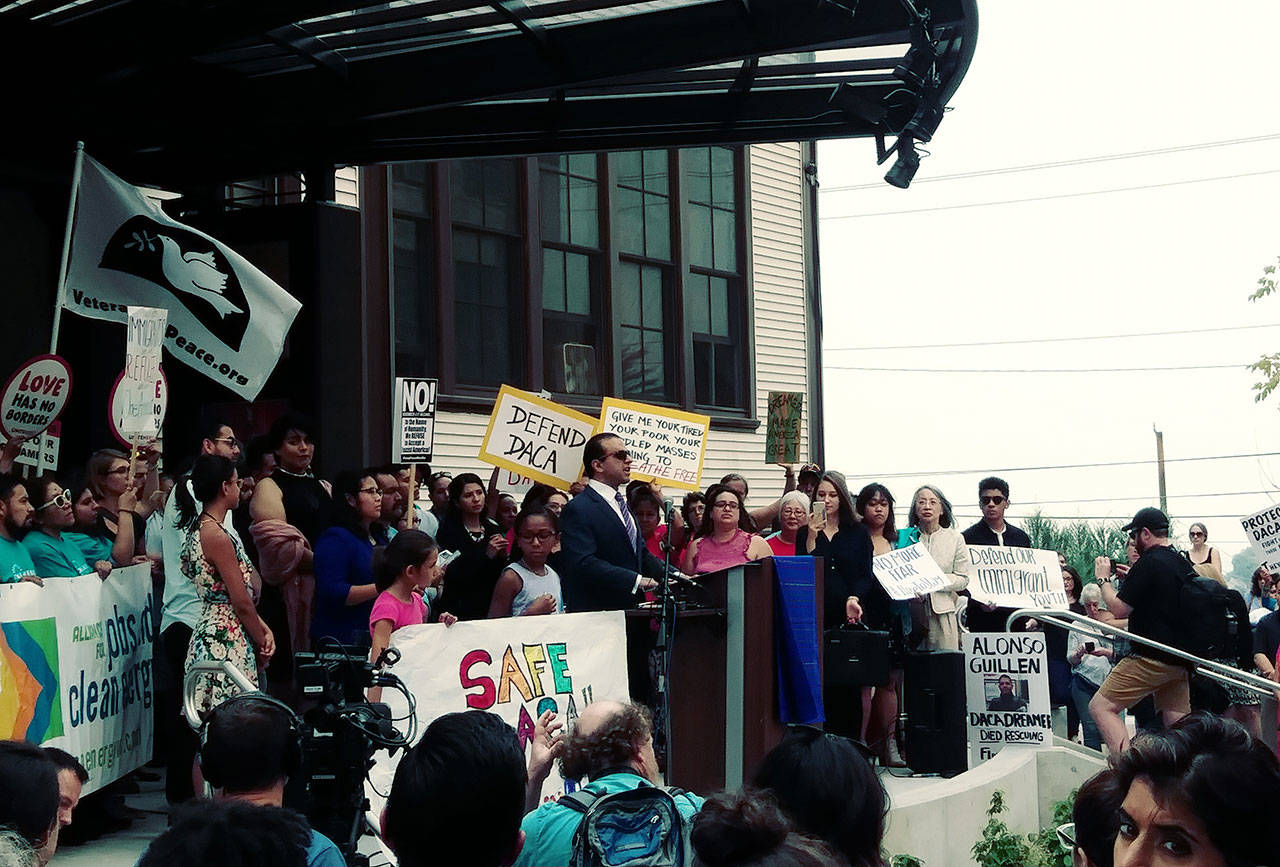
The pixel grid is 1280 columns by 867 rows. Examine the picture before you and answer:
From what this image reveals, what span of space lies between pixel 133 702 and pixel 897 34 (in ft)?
18.0

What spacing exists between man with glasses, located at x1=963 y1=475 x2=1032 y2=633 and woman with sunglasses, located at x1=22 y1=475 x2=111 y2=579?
7015 millimetres

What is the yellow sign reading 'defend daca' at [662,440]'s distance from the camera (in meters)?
12.8

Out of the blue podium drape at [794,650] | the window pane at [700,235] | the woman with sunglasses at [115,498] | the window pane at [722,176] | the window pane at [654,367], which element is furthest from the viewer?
the window pane at [722,176]

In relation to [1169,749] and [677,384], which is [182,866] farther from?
[677,384]

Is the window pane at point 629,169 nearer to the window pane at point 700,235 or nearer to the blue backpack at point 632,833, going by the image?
the window pane at point 700,235

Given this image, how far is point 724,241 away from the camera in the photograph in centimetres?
2112

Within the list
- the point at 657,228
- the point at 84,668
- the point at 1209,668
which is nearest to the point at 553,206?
the point at 657,228

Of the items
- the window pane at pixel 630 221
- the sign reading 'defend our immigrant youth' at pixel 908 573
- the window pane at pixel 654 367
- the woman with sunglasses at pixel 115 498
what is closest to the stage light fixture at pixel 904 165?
the sign reading 'defend our immigrant youth' at pixel 908 573

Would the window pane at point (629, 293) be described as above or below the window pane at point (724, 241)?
below

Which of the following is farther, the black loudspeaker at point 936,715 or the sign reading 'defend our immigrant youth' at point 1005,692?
the sign reading 'defend our immigrant youth' at point 1005,692

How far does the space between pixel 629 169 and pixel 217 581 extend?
1301 cm

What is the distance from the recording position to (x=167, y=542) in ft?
25.1

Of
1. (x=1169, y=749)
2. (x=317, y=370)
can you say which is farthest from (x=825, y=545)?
(x=1169, y=749)

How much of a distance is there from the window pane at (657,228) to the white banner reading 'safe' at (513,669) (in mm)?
12005
